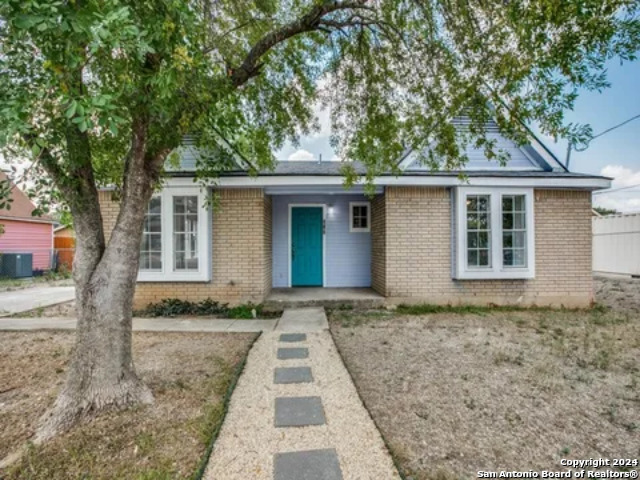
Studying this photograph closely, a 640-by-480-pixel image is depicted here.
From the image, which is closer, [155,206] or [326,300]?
[155,206]

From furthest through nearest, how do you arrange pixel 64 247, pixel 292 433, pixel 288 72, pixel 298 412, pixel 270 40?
pixel 64 247
pixel 288 72
pixel 270 40
pixel 298 412
pixel 292 433

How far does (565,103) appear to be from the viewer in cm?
349

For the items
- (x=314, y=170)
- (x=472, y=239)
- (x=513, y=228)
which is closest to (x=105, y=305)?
(x=314, y=170)

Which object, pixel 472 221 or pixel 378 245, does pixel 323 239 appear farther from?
pixel 472 221

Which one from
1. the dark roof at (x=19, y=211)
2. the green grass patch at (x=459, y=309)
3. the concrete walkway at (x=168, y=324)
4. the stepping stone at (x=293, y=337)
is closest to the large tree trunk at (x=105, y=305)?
the stepping stone at (x=293, y=337)

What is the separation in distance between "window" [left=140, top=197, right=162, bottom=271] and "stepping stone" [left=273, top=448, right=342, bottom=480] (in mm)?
5972

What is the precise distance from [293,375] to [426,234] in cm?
489

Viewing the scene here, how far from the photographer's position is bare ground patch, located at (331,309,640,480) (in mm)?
2473

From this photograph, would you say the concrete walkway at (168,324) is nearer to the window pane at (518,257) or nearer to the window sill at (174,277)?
the window sill at (174,277)

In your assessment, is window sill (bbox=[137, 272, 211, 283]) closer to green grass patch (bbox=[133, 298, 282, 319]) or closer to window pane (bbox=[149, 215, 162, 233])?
green grass patch (bbox=[133, 298, 282, 319])

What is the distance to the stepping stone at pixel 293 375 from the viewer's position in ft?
12.1

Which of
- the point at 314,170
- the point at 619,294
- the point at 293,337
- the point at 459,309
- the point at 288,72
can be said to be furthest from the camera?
the point at 619,294

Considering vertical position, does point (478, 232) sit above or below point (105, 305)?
above

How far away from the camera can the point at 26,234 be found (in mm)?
15844
